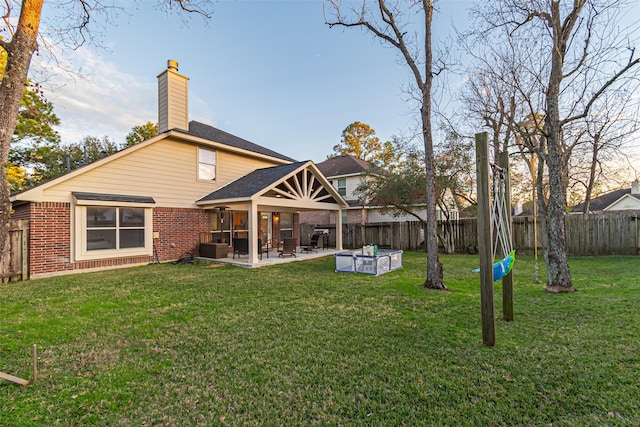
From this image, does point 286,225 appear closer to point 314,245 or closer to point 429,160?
point 314,245

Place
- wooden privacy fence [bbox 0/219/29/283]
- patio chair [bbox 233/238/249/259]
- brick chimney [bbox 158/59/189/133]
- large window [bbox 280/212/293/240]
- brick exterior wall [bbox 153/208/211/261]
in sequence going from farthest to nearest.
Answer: large window [bbox 280/212/293/240] < brick chimney [bbox 158/59/189/133] < patio chair [bbox 233/238/249/259] < brick exterior wall [bbox 153/208/211/261] < wooden privacy fence [bbox 0/219/29/283]

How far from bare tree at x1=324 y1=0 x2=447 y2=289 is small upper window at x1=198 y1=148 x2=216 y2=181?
24.5 feet

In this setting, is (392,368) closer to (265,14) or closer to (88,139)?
(265,14)

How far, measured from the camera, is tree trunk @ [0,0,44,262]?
123 inches

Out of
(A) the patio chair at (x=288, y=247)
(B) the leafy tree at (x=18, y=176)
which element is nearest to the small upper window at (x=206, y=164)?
(A) the patio chair at (x=288, y=247)

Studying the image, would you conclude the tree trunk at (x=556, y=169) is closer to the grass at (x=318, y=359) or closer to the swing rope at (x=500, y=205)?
the grass at (x=318, y=359)

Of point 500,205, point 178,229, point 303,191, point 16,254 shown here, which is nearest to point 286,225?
point 303,191

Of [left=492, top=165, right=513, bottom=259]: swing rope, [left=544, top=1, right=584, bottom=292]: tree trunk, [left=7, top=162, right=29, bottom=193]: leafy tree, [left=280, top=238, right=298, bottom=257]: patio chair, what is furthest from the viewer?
[left=7, top=162, right=29, bottom=193]: leafy tree

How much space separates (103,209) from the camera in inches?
379

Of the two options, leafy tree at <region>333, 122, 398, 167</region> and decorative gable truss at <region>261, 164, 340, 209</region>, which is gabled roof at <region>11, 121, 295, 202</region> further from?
leafy tree at <region>333, 122, 398, 167</region>

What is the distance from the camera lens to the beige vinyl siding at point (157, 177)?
9.32 m

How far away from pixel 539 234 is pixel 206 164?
1522 cm

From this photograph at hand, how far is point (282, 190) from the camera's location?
11781 millimetres

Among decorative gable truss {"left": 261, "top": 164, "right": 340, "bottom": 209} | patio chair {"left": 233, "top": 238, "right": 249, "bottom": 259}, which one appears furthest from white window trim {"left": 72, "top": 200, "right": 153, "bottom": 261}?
decorative gable truss {"left": 261, "top": 164, "right": 340, "bottom": 209}
